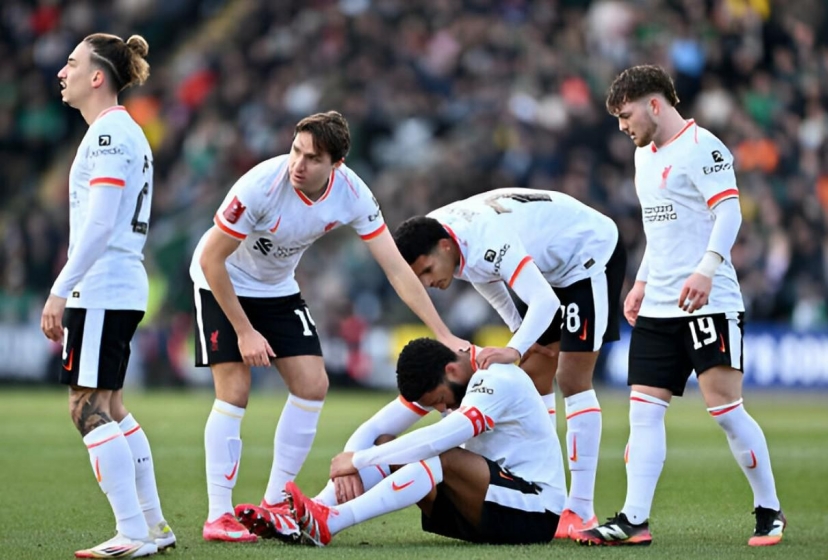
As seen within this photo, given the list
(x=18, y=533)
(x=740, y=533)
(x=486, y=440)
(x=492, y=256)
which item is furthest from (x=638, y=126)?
(x=18, y=533)

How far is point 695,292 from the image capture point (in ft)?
21.1

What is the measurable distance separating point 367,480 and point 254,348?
2.77ft

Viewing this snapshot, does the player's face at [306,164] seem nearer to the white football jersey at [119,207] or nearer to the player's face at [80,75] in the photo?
the white football jersey at [119,207]

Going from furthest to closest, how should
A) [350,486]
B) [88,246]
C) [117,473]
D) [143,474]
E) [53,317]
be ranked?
[350,486], [143,474], [117,473], [88,246], [53,317]

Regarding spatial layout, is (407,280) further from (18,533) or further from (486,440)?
A: (18,533)

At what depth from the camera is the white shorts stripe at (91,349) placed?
19.5 feet

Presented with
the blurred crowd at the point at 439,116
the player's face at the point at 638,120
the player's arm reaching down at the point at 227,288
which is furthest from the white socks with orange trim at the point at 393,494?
the blurred crowd at the point at 439,116

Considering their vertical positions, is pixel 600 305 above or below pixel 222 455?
above

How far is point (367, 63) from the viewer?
22.9m

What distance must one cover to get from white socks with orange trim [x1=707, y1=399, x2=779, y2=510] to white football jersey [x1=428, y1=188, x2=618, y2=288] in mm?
1095

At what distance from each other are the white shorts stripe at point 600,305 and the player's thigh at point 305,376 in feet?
4.88

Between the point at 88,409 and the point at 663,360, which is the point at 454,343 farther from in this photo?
the point at 88,409

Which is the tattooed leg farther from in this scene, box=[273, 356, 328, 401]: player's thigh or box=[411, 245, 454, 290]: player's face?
box=[411, 245, 454, 290]: player's face

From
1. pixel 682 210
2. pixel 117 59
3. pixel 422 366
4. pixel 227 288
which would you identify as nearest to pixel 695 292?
pixel 682 210
